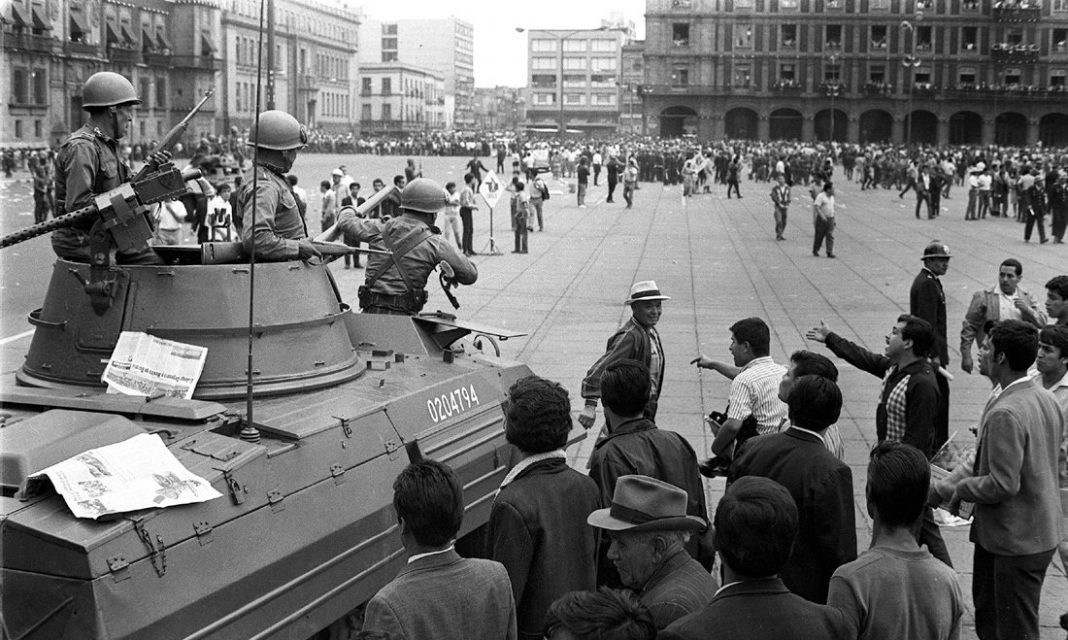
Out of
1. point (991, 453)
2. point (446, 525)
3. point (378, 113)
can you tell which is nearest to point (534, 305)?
point (991, 453)

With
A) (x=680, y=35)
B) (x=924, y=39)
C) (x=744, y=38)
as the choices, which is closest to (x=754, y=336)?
(x=924, y=39)

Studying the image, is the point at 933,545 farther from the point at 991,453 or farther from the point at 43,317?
the point at 43,317

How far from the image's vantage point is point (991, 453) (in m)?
5.69

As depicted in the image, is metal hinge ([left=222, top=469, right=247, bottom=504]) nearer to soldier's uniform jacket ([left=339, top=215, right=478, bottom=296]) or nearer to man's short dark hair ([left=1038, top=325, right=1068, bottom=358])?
soldier's uniform jacket ([left=339, top=215, right=478, bottom=296])

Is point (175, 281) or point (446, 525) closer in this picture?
point (446, 525)

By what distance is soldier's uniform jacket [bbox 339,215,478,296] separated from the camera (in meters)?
8.70

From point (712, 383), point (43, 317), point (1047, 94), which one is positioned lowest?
point (712, 383)

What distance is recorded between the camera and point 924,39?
3740 inches

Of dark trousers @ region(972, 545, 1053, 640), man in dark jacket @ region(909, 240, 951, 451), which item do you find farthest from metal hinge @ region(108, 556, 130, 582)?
man in dark jacket @ region(909, 240, 951, 451)

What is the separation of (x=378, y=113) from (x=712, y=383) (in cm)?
13563

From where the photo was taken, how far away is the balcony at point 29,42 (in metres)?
54.8

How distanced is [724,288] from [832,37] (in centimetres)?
8145

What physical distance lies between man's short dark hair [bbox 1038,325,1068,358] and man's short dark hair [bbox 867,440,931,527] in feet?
7.81

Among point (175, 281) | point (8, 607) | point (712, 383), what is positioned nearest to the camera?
point (8, 607)
